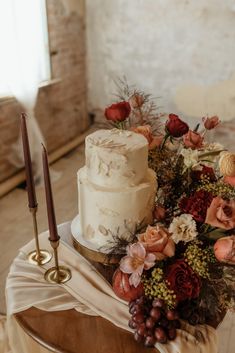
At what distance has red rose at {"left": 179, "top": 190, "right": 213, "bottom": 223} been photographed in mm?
911

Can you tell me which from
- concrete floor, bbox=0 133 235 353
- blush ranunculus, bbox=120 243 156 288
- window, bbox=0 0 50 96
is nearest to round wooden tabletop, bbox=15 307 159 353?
blush ranunculus, bbox=120 243 156 288

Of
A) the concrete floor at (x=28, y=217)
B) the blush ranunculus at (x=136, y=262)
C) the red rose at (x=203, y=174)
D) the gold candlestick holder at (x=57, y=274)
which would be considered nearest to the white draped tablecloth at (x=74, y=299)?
the gold candlestick holder at (x=57, y=274)

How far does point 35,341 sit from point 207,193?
1.95ft

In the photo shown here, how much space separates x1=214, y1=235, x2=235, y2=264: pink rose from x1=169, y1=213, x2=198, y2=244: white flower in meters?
0.06

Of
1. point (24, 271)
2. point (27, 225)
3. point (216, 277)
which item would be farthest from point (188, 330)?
point (27, 225)

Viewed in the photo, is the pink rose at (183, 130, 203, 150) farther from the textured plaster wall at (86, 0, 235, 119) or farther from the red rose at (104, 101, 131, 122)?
the textured plaster wall at (86, 0, 235, 119)

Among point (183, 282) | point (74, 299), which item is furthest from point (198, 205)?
point (74, 299)

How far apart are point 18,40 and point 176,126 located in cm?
193

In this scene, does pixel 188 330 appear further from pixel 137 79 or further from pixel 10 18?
pixel 137 79

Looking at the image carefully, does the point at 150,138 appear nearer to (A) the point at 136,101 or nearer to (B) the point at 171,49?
(A) the point at 136,101

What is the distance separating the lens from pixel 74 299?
98 cm

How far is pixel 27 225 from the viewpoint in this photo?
239cm

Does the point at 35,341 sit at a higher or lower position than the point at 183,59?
lower

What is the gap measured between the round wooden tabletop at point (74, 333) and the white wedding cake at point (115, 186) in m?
0.22
